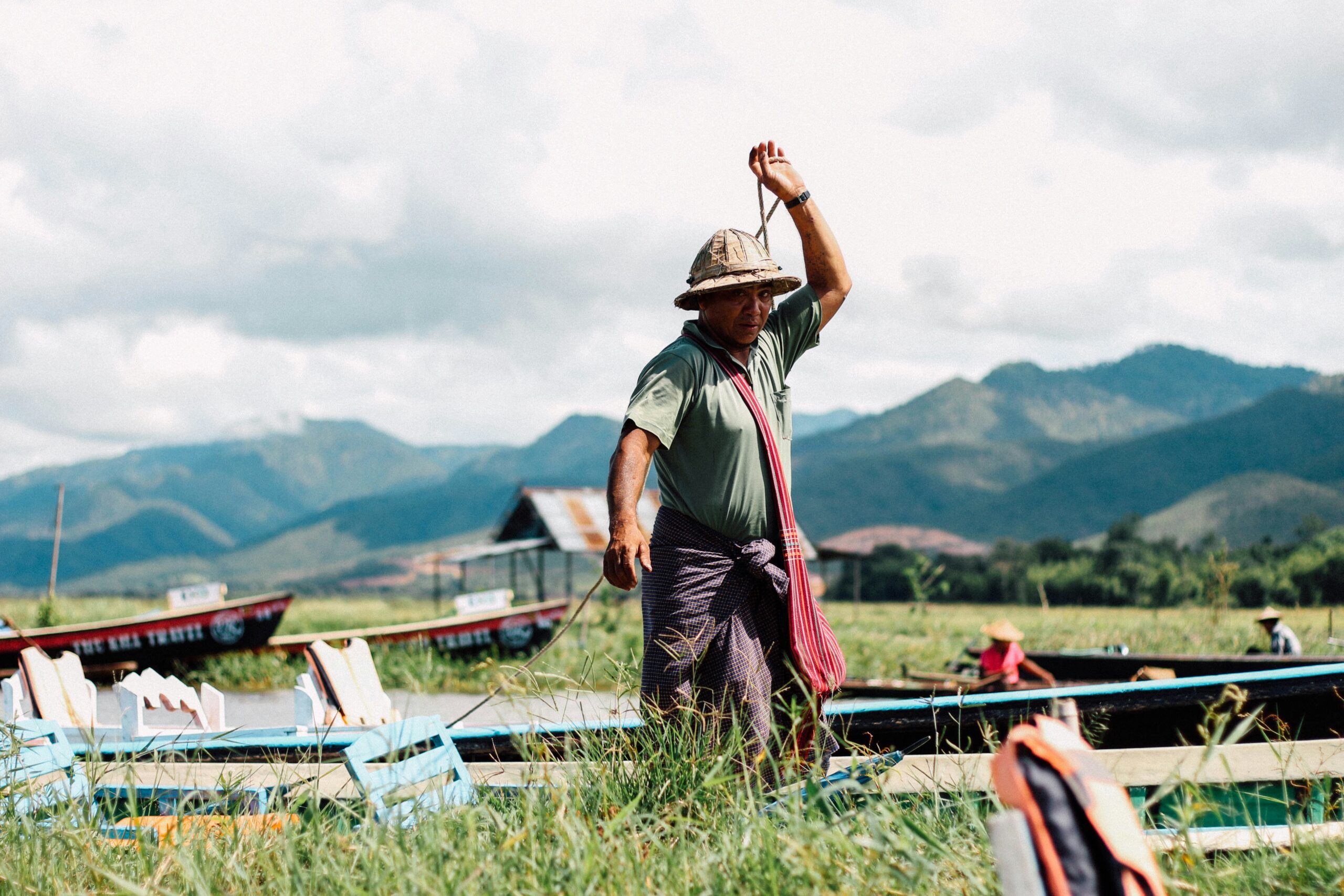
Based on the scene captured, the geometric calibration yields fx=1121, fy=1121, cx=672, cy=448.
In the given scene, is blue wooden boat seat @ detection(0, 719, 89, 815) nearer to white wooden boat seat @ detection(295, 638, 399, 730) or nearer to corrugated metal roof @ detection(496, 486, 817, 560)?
white wooden boat seat @ detection(295, 638, 399, 730)

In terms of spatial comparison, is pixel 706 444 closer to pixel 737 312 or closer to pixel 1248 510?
pixel 737 312

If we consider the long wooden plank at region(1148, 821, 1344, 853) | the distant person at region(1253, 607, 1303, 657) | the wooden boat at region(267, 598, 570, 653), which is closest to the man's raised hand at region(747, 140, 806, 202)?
the long wooden plank at region(1148, 821, 1344, 853)

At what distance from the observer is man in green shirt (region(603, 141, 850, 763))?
3436mm

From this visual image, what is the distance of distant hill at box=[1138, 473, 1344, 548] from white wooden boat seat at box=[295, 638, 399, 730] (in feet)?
379

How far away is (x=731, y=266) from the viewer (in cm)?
362

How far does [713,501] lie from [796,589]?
383 mm

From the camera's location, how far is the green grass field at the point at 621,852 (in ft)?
7.84

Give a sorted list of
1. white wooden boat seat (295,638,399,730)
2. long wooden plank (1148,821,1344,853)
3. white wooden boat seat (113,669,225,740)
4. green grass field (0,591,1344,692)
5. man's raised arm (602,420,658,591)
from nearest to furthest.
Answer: long wooden plank (1148,821,1344,853), man's raised arm (602,420,658,591), white wooden boat seat (113,669,225,740), white wooden boat seat (295,638,399,730), green grass field (0,591,1344,692)

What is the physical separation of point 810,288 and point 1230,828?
214cm

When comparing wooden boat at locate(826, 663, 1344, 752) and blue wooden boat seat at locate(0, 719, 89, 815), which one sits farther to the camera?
wooden boat at locate(826, 663, 1344, 752)

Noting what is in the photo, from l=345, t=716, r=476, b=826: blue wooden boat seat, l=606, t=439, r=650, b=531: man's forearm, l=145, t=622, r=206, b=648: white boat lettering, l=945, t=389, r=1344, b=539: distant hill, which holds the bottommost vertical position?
l=345, t=716, r=476, b=826: blue wooden boat seat

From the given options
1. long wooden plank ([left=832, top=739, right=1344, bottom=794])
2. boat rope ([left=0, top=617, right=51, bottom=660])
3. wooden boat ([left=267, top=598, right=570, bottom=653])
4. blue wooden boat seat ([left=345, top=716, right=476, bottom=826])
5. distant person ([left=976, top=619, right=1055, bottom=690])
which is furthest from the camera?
wooden boat ([left=267, top=598, right=570, bottom=653])

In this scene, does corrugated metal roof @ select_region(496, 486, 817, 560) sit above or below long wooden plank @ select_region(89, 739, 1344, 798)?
above

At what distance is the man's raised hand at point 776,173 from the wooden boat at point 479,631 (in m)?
9.84
